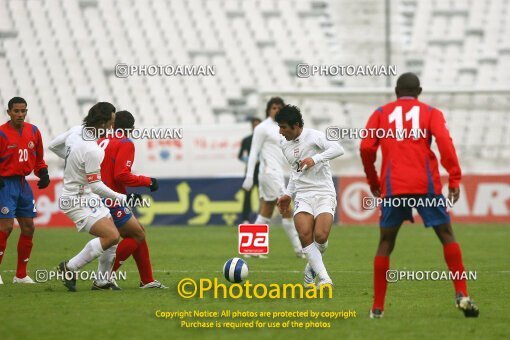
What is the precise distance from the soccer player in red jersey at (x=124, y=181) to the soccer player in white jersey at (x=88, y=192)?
0.46 feet

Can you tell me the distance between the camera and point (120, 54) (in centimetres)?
3225

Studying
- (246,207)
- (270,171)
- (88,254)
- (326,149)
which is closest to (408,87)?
(326,149)

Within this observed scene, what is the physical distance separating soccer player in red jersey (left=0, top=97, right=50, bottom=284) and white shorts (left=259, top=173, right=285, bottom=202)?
15.8ft

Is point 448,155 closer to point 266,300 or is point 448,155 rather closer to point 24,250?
point 266,300

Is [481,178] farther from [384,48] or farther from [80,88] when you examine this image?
[80,88]

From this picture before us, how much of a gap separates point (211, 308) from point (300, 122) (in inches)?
102

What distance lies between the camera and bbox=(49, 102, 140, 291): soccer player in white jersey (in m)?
10.5

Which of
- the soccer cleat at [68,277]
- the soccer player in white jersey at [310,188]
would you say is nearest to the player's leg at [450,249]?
the soccer player in white jersey at [310,188]

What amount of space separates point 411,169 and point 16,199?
217 inches

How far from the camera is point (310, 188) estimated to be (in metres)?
11.0

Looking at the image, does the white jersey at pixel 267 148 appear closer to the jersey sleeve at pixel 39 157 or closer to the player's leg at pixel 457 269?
the jersey sleeve at pixel 39 157

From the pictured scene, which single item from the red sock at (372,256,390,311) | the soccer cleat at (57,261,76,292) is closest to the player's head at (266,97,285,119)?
the soccer cleat at (57,261,76,292)

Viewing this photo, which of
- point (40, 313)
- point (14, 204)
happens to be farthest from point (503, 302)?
point (14, 204)

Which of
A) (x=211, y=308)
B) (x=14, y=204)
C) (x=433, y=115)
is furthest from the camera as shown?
(x=14, y=204)
